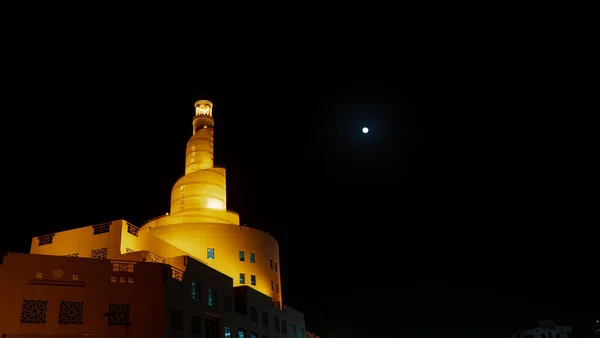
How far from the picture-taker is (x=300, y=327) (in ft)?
137

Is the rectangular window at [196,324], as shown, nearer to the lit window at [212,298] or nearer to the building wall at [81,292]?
the lit window at [212,298]

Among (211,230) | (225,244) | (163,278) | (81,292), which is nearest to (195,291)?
(163,278)

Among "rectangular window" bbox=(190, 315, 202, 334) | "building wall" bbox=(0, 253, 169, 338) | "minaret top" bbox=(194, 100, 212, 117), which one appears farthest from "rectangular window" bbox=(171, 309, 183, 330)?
"minaret top" bbox=(194, 100, 212, 117)

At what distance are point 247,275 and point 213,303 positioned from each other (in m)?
8.18

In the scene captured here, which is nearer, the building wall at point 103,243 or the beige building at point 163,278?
the beige building at point 163,278

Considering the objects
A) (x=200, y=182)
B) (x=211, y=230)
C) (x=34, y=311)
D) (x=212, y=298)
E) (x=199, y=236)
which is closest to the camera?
(x=34, y=311)

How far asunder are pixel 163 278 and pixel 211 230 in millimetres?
12478

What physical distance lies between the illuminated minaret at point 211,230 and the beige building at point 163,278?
7cm

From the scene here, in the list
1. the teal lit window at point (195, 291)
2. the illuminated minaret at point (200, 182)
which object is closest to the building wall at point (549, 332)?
the illuminated minaret at point (200, 182)

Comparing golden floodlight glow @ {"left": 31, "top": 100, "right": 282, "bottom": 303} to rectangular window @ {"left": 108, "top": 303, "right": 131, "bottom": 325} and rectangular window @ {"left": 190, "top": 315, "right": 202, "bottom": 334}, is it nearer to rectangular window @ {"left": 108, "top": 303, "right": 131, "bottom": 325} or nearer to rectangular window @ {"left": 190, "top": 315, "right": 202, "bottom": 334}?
rectangular window @ {"left": 190, "top": 315, "right": 202, "bottom": 334}

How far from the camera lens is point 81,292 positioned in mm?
22609

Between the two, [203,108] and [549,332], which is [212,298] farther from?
[549,332]

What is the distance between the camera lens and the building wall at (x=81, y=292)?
21.5 metres

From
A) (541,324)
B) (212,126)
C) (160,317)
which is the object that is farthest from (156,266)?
(541,324)
